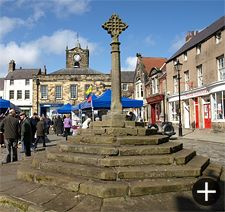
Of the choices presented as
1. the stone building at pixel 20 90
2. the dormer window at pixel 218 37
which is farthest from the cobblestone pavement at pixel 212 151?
the stone building at pixel 20 90

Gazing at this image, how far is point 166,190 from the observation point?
495 cm

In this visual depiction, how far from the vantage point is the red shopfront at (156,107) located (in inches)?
1304

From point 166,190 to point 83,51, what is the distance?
5122 cm

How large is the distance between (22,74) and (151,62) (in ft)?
74.6

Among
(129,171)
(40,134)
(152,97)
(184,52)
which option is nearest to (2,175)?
(129,171)

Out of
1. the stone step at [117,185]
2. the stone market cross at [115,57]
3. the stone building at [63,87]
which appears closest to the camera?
the stone step at [117,185]

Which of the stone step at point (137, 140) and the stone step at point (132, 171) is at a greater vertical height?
the stone step at point (137, 140)

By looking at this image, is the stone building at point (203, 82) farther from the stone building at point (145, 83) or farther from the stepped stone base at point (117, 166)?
the stepped stone base at point (117, 166)

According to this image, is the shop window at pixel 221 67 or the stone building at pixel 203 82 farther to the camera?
the stone building at pixel 203 82

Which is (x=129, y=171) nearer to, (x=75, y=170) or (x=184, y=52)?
(x=75, y=170)

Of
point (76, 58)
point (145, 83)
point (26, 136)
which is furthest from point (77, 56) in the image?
point (26, 136)

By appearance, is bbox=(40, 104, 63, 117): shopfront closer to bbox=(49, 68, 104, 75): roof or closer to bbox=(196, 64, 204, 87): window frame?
bbox=(49, 68, 104, 75): roof

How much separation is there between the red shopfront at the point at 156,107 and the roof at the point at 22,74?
2202cm

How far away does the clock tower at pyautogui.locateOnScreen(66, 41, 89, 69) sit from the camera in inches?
2119
